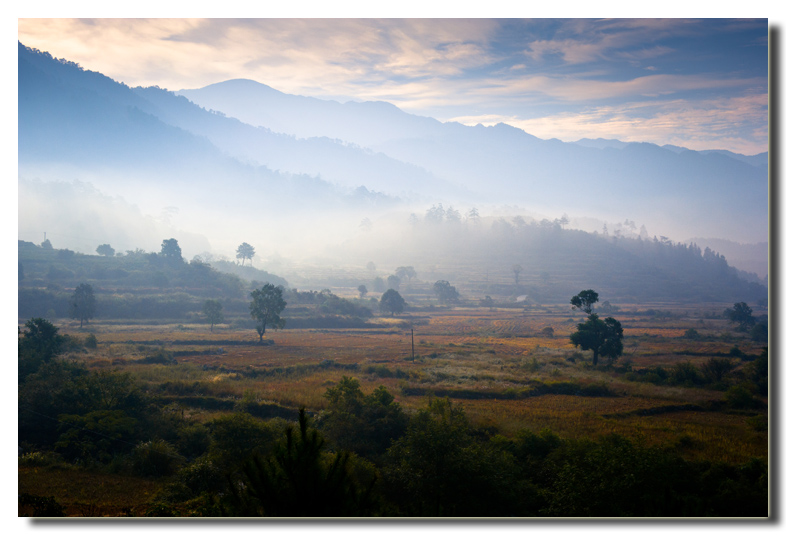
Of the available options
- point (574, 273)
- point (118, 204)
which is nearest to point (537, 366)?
point (574, 273)

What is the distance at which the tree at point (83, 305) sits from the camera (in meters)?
41.6

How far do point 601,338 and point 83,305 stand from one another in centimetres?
4543

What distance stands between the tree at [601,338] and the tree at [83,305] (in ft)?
141

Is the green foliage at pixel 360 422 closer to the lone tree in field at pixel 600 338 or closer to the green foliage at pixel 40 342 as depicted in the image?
the green foliage at pixel 40 342

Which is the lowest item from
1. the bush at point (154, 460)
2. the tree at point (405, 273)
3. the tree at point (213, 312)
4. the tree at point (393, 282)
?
the bush at point (154, 460)

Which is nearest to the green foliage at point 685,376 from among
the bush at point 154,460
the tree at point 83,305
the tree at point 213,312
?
the bush at point 154,460

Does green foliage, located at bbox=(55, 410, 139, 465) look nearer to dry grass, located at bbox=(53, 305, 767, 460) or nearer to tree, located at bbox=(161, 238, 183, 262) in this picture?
dry grass, located at bbox=(53, 305, 767, 460)

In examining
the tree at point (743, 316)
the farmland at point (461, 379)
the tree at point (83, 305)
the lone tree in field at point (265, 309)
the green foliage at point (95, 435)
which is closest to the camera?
the green foliage at point (95, 435)

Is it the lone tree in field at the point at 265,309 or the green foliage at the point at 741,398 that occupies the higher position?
the lone tree in field at the point at 265,309

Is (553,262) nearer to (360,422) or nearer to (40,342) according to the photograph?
(360,422)

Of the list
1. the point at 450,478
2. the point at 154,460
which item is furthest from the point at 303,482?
the point at 154,460

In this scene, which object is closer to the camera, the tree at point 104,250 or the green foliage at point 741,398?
the green foliage at point 741,398

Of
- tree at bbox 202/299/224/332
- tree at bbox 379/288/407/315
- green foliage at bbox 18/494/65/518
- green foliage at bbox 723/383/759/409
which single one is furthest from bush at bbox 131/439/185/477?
tree at bbox 379/288/407/315
